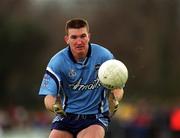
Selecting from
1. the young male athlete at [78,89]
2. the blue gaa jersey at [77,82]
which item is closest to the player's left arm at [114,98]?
the young male athlete at [78,89]

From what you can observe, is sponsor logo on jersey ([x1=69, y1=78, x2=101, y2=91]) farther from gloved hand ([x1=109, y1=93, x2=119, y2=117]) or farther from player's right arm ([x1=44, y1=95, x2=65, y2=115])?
player's right arm ([x1=44, y1=95, x2=65, y2=115])

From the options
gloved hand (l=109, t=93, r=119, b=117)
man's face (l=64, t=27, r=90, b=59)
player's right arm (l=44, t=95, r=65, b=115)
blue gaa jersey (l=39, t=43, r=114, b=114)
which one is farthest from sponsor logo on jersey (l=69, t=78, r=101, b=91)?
man's face (l=64, t=27, r=90, b=59)

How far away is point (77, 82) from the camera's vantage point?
16188 mm

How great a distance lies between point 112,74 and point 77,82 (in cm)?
94

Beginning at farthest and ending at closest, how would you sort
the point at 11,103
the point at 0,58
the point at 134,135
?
the point at 0,58, the point at 11,103, the point at 134,135

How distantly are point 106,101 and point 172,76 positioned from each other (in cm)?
4369

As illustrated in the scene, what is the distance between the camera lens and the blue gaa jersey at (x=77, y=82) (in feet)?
52.9

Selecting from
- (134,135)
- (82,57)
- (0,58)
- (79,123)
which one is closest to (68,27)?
(82,57)

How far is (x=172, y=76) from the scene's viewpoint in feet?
196

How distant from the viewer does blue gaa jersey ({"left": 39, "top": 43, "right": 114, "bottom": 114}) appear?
16.1 m

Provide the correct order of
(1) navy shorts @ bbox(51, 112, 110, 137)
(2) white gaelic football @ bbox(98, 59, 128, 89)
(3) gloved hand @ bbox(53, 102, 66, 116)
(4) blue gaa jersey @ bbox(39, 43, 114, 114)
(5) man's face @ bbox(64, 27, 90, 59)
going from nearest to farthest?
(2) white gaelic football @ bbox(98, 59, 128, 89), (3) gloved hand @ bbox(53, 102, 66, 116), (5) man's face @ bbox(64, 27, 90, 59), (4) blue gaa jersey @ bbox(39, 43, 114, 114), (1) navy shorts @ bbox(51, 112, 110, 137)

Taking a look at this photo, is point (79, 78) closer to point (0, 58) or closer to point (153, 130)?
point (153, 130)

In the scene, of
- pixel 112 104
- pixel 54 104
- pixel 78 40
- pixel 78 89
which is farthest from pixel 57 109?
pixel 78 40

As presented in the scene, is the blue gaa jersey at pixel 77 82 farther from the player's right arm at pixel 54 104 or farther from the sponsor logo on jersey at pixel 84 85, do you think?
the player's right arm at pixel 54 104
